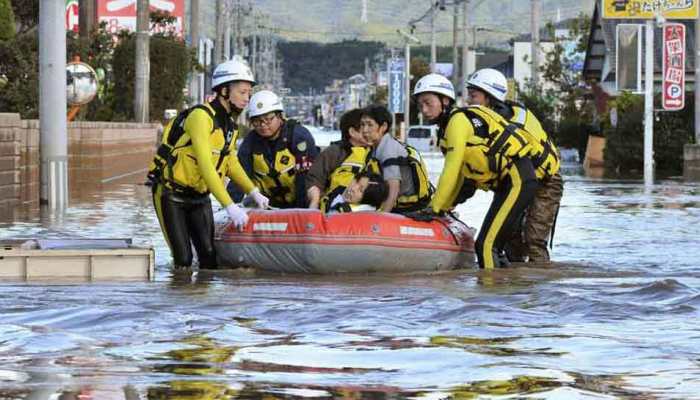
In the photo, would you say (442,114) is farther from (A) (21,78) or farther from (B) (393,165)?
(A) (21,78)

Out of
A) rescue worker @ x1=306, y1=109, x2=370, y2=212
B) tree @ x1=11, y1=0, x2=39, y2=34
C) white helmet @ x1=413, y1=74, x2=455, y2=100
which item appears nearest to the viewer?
white helmet @ x1=413, y1=74, x2=455, y2=100

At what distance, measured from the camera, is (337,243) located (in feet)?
47.6

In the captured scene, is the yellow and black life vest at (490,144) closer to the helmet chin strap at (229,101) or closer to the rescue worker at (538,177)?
the rescue worker at (538,177)

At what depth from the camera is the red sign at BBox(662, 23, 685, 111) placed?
139 ft

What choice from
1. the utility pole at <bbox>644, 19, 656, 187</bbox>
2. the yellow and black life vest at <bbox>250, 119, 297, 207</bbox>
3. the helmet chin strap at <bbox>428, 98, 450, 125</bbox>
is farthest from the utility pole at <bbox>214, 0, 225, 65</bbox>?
the helmet chin strap at <bbox>428, 98, 450, 125</bbox>

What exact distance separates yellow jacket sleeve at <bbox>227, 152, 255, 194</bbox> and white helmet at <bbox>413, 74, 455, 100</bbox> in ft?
5.23

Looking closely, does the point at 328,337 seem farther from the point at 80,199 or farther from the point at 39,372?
the point at 80,199

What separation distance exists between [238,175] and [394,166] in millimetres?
1413

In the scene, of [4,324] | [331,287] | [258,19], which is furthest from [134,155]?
[258,19]

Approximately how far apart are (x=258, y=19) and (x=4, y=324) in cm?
18362

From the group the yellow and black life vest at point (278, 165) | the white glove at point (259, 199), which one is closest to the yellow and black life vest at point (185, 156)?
the white glove at point (259, 199)

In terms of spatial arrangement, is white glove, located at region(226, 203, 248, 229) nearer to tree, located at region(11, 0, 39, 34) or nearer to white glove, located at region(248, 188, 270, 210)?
white glove, located at region(248, 188, 270, 210)

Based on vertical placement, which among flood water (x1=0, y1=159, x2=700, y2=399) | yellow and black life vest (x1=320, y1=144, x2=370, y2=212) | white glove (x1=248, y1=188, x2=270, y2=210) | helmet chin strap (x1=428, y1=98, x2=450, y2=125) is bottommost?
flood water (x1=0, y1=159, x2=700, y2=399)

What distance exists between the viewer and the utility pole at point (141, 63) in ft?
140
